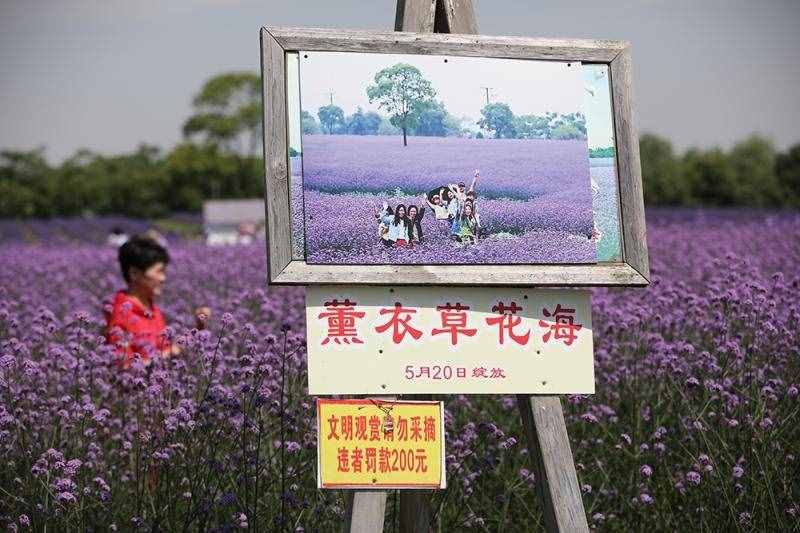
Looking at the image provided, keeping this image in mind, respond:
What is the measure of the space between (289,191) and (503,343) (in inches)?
29.4

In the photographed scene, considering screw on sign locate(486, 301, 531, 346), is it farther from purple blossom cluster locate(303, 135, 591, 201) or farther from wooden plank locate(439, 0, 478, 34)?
wooden plank locate(439, 0, 478, 34)

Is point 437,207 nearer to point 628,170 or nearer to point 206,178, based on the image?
point 628,170

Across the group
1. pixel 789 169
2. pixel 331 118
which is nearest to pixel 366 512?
pixel 331 118

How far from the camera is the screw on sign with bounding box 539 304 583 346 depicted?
10.5 ft

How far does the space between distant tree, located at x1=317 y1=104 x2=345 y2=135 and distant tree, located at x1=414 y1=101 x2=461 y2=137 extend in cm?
22

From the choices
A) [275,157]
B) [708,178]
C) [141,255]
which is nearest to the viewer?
[275,157]

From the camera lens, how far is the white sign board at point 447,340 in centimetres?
309

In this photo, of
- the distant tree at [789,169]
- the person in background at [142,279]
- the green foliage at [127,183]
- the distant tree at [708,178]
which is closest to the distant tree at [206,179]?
the green foliage at [127,183]

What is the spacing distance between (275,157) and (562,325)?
0.96 meters

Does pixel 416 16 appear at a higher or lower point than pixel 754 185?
lower

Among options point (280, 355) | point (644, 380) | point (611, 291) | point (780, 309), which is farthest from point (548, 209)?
point (611, 291)

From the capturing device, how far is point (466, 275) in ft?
10.2

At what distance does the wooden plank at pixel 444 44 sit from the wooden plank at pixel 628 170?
73 mm

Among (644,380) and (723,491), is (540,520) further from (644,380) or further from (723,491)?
(644,380)
